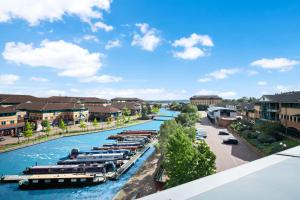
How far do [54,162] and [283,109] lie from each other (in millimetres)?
36923

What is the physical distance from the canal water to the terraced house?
22.3m

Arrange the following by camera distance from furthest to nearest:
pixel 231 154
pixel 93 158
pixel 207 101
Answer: pixel 207 101 → pixel 93 158 → pixel 231 154

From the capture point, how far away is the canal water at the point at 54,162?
2387 centimetres

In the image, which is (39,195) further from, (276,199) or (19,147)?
(276,199)

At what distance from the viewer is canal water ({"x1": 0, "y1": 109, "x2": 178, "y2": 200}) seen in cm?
2387

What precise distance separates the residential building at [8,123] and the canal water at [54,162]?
10279 mm

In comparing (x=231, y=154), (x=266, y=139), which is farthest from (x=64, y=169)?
(x=266, y=139)

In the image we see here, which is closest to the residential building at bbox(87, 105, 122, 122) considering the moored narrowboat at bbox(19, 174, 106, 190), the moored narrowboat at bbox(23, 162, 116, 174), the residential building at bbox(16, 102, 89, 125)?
the residential building at bbox(16, 102, 89, 125)

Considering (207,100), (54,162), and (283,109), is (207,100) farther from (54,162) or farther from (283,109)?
(54,162)

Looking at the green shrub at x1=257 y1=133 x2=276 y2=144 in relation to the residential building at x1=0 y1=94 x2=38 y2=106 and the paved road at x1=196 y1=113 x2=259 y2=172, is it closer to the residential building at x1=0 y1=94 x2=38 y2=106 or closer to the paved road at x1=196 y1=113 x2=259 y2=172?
the paved road at x1=196 y1=113 x2=259 y2=172

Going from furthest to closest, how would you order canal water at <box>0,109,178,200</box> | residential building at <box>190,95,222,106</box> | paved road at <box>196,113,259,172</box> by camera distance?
1. residential building at <box>190,95,222,106</box>
2. paved road at <box>196,113,259,172</box>
3. canal water at <box>0,109,178,200</box>

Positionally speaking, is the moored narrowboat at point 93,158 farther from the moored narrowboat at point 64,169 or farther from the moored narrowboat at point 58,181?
the moored narrowboat at point 58,181

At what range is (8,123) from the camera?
5194cm

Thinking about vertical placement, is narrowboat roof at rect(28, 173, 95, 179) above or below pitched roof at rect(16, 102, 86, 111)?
below
